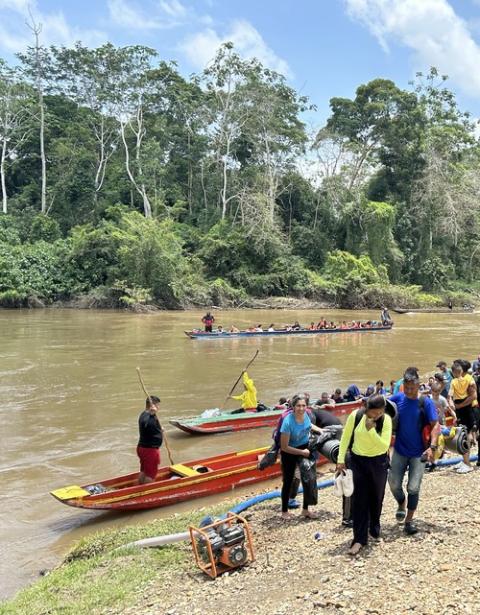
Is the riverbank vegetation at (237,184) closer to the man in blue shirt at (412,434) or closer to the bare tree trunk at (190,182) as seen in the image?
the bare tree trunk at (190,182)

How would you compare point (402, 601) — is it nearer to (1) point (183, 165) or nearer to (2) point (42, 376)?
(2) point (42, 376)

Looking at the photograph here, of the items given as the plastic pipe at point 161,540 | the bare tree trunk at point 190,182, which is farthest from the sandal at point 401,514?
the bare tree trunk at point 190,182

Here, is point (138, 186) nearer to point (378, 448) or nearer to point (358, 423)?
point (358, 423)

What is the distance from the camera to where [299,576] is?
4.93m

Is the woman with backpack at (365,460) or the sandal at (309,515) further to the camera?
the sandal at (309,515)

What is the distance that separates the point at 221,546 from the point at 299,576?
812 mm

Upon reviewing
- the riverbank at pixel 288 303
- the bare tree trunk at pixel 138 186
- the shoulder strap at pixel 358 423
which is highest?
the bare tree trunk at pixel 138 186

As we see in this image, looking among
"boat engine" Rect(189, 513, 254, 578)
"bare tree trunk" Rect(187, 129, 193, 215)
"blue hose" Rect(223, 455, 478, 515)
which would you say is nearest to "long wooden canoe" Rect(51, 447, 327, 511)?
"blue hose" Rect(223, 455, 478, 515)

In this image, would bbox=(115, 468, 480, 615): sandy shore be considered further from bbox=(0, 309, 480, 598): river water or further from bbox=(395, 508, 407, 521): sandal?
bbox=(0, 309, 480, 598): river water

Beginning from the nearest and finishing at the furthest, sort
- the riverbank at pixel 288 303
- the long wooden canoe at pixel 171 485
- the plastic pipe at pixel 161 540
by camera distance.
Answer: the plastic pipe at pixel 161 540
the long wooden canoe at pixel 171 485
the riverbank at pixel 288 303

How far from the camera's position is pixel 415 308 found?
150ft

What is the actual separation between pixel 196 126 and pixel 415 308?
86.2 feet

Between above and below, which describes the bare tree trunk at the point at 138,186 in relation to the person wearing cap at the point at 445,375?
above

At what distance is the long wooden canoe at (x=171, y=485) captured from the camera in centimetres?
780
